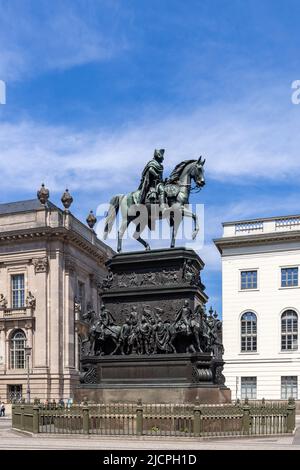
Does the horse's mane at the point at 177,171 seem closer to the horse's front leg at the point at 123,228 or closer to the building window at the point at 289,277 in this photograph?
the horse's front leg at the point at 123,228

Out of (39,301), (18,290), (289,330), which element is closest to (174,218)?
(289,330)

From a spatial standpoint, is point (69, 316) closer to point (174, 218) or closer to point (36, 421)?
point (174, 218)

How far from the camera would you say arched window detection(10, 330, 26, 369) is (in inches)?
2662

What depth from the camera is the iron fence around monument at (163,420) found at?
2252 centimetres

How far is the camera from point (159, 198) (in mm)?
28047

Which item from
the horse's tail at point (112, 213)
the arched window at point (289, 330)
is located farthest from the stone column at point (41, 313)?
the horse's tail at point (112, 213)

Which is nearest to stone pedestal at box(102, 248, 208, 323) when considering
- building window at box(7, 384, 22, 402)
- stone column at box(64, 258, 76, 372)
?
stone column at box(64, 258, 76, 372)

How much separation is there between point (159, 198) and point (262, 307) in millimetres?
35147
